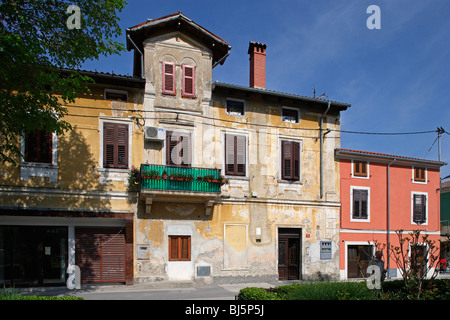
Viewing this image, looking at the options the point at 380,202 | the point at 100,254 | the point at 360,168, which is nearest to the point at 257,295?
the point at 100,254

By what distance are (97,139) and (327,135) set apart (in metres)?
12.0

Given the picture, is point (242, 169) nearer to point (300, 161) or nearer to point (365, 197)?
point (300, 161)

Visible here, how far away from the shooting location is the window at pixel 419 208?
74.5ft

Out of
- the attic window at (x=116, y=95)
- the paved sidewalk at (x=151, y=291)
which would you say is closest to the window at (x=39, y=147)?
the attic window at (x=116, y=95)

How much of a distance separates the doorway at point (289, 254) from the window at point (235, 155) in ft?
12.8

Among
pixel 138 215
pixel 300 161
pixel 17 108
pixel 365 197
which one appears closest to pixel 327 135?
pixel 300 161

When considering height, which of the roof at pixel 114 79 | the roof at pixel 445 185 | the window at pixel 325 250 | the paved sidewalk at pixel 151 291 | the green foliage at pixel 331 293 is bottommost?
the paved sidewalk at pixel 151 291

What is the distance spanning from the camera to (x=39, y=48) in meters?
11.3

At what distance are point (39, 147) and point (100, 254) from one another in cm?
522

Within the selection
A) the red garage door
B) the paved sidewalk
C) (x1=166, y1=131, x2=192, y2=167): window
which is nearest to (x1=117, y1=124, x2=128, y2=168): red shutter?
(x1=166, y1=131, x2=192, y2=167): window

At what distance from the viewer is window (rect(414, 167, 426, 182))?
22922mm

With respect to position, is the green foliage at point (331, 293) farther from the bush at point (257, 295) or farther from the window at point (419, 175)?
the window at point (419, 175)

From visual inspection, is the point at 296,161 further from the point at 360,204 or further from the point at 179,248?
the point at 179,248

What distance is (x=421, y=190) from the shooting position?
23000mm
